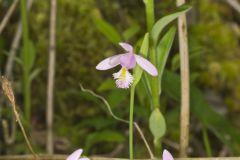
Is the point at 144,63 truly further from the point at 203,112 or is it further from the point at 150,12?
the point at 203,112

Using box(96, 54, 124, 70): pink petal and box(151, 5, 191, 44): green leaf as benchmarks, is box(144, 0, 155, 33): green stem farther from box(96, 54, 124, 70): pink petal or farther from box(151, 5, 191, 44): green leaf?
box(96, 54, 124, 70): pink petal

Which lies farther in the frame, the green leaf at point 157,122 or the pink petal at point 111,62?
the green leaf at point 157,122

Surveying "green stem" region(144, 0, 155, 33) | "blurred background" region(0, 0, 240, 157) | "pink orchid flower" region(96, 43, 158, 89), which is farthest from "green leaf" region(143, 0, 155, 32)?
"blurred background" region(0, 0, 240, 157)

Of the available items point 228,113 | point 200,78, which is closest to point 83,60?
point 200,78

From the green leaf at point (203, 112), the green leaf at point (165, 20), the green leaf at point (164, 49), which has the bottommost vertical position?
the green leaf at point (203, 112)

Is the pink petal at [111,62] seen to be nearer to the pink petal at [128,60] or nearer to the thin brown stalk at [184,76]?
the pink petal at [128,60]

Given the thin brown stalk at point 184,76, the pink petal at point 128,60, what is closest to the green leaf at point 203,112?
the thin brown stalk at point 184,76

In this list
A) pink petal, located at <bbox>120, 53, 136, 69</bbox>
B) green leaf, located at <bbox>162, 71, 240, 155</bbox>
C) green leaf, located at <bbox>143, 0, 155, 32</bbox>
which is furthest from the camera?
green leaf, located at <bbox>162, 71, 240, 155</bbox>

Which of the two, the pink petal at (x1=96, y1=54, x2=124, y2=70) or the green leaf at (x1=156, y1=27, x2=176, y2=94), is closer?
the pink petal at (x1=96, y1=54, x2=124, y2=70)

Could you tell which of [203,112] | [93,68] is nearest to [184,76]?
[203,112]

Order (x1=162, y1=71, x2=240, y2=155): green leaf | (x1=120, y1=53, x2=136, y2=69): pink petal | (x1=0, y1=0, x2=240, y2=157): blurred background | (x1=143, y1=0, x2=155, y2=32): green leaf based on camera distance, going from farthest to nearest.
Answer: (x1=0, y1=0, x2=240, y2=157): blurred background
(x1=162, y1=71, x2=240, y2=155): green leaf
(x1=143, y1=0, x2=155, y2=32): green leaf
(x1=120, y1=53, x2=136, y2=69): pink petal

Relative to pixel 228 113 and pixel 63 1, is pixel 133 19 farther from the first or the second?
pixel 228 113
